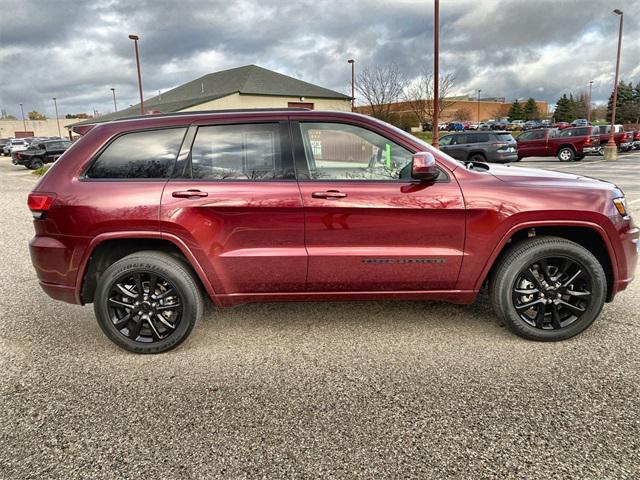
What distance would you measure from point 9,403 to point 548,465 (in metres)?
3.07

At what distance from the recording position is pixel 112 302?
3.41m

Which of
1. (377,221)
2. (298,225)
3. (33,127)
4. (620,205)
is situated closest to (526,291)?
(620,205)

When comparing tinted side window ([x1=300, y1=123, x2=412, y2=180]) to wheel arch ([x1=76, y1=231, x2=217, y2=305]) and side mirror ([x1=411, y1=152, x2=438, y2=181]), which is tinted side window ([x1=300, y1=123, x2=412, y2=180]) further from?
wheel arch ([x1=76, y1=231, x2=217, y2=305])

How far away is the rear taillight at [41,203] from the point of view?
336 cm

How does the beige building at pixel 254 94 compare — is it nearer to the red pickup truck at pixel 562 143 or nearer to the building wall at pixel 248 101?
the building wall at pixel 248 101

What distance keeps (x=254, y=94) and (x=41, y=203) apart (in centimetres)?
2696

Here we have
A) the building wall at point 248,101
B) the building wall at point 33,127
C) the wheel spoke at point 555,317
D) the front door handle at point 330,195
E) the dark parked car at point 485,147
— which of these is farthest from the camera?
the building wall at point 33,127

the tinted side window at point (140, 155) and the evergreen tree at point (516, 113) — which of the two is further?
the evergreen tree at point (516, 113)

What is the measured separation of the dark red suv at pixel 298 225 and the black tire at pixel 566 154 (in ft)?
73.6

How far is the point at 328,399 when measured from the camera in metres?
2.84

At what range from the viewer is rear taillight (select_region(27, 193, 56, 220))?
132 inches

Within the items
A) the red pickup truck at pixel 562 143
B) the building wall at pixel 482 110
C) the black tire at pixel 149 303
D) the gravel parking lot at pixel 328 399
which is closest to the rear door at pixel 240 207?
the black tire at pixel 149 303

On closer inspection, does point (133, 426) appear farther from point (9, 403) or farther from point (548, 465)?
point (548, 465)

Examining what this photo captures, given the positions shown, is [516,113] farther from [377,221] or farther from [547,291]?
[377,221]
